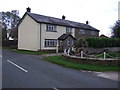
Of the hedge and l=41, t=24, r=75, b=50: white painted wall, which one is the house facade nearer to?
l=41, t=24, r=75, b=50: white painted wall

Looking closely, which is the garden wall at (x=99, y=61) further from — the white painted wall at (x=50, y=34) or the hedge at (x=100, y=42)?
the white painted wall at (x=50, y=34)

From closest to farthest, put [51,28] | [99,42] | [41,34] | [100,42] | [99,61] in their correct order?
1. [99,61]
2. [99,42]
3. [100,42]
4. [41,34]
5. [51,28]

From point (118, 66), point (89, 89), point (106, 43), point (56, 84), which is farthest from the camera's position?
point (106, 43)

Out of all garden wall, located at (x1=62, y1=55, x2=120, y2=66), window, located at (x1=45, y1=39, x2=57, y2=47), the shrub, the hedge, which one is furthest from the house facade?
garden wall, located at (x1=62, y1=55, x2=120, y2=66)

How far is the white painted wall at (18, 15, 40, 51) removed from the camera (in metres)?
30.8

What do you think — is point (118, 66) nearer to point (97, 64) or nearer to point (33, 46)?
point (97, 64)

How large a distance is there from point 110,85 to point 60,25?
26.7 metres

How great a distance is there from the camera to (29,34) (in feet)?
107

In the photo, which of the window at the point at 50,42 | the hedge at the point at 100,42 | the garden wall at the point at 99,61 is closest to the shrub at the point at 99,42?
the hedge at the point at 100,42

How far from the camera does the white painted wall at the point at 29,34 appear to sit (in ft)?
101

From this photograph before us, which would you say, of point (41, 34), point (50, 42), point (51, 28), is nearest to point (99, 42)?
point (50, 42)

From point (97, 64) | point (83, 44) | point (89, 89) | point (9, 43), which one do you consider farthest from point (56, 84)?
point (9, 43)

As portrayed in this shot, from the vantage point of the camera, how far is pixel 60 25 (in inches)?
1363

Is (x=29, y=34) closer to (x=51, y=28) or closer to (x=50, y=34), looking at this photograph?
(x=50, y=34)
